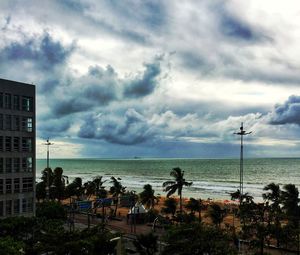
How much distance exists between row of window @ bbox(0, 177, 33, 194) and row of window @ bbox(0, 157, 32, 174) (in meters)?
1.40

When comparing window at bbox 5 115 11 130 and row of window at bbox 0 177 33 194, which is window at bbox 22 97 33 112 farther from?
row of window at bbox 0 177 33 194

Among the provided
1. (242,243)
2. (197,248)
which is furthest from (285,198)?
(197,248)

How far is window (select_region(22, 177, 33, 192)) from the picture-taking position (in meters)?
63.6

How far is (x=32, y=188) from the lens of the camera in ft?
213

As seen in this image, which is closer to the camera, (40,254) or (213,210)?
(40,254)

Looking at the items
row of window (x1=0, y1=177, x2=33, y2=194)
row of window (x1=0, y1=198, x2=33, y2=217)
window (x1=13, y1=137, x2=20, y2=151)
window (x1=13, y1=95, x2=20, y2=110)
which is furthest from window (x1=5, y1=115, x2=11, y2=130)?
row of window (x1=0, y1=198, x2=33, y2=217)

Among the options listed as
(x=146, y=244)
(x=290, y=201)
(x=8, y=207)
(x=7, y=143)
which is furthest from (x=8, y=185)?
(x=290, y=201)

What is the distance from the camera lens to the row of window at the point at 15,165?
6009 cm

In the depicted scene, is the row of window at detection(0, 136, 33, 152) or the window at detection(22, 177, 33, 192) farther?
the window at detection(22, 177, 33, 192)

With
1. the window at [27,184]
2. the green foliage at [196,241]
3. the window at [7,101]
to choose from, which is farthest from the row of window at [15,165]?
the green foliage at [196,241]

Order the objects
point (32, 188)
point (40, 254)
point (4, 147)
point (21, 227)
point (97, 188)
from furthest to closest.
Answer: point (97, 188) < point (32, 188) < point (4, 147) < point (21, 227) < point (40, 254)

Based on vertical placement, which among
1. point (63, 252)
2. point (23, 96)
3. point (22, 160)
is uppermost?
point (23, 96)

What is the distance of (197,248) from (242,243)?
78.7ft

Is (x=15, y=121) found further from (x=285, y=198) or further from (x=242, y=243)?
(x=285, y=198)
